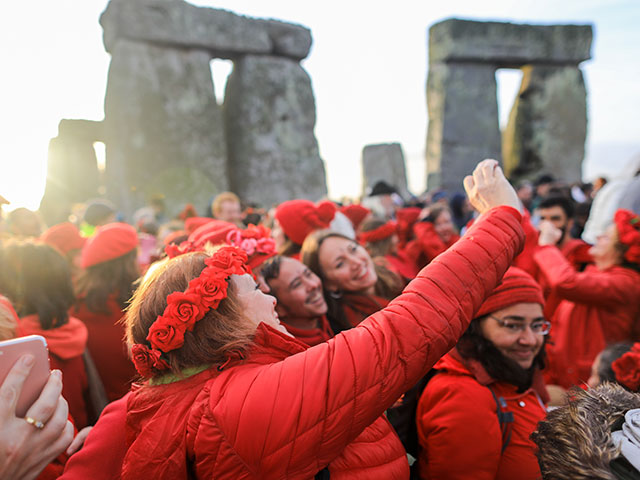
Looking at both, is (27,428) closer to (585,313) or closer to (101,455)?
(101,455)

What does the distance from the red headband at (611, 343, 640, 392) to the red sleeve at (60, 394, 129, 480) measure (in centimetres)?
170

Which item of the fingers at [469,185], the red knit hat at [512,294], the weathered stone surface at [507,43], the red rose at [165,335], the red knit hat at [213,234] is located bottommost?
the red knit hat at [512,294]

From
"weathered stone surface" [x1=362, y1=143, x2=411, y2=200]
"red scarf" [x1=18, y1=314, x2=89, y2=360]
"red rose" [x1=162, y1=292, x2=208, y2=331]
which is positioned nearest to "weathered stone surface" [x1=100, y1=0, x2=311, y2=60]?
"weathered stone surface" [x1=362, y1=143, x2=411, y2=200]

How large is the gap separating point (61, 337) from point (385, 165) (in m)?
10.1

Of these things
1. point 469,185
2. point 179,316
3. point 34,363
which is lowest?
point 34,363

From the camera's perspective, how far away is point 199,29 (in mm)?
8273

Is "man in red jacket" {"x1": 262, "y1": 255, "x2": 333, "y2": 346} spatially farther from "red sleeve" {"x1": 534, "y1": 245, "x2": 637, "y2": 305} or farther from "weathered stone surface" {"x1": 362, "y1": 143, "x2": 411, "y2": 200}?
"weathered stone surface" {"x1": 362, "y1": 143, "x2": 411, "y2": 200}

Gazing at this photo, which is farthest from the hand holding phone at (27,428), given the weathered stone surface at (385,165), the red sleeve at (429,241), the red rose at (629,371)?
the weathered stone surface at (385,165)

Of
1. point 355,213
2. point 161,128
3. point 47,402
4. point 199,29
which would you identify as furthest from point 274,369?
point 199,29

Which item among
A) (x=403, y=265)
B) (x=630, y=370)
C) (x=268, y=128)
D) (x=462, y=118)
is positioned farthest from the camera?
(x=462, y=118)

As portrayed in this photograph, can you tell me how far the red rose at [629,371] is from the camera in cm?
147

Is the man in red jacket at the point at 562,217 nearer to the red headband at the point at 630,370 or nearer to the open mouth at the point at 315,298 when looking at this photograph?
the red headband at the point at 630,370

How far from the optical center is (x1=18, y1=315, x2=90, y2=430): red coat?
1921mm

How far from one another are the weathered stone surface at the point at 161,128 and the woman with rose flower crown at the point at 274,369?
7.67m
